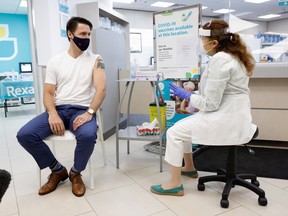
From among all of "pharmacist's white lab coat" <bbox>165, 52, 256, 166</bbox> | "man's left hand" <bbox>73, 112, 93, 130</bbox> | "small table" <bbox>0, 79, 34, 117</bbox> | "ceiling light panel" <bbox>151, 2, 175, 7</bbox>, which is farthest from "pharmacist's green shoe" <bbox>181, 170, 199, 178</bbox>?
"ceiling light panel" <bbox>151, 2, 175, 7</bbox>

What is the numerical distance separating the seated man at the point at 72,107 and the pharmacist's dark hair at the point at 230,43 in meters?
0.94

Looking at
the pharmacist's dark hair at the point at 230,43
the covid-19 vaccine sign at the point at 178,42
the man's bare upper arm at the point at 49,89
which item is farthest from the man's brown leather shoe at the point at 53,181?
the pharmacist's dark hair at the point at 230,43

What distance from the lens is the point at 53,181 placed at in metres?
1.92

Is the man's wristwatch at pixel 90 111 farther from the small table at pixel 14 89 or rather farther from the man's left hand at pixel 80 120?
the small table at pixel 14 89

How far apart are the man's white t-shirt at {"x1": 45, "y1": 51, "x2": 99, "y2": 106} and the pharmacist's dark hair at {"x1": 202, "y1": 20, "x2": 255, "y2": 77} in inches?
39.4

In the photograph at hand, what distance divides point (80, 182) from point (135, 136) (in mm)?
628

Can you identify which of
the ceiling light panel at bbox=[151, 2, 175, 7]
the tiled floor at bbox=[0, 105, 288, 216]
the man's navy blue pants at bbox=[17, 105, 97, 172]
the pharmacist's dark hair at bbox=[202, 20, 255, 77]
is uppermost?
the ceiling light panel at bbox=[151, 2, 175, 7]

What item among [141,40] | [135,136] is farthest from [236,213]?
[141,40]

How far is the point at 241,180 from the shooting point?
5.81 feet

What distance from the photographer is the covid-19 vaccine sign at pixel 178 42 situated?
2.41 metres

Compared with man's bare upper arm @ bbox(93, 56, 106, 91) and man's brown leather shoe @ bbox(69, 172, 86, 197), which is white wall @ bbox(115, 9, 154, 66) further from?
man's brown leather shoe @ bbox(69, 172, 86, 197)

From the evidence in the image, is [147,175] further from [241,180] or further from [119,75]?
[119,75]

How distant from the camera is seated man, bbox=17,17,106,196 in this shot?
5.94ft

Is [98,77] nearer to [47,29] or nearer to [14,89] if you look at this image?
[47,29]
